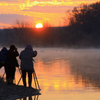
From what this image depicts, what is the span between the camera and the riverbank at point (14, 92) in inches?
380

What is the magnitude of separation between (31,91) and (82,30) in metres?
67.5

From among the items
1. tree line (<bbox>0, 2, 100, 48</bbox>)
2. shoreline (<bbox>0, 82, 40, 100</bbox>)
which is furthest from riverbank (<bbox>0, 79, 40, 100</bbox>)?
tree line (<bbox>0, 2, 100, 48</bbox>)

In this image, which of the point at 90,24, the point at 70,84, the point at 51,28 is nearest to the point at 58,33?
the point at 51,28

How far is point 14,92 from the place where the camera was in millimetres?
10195

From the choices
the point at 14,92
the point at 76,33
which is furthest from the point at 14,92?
the point at 76,33

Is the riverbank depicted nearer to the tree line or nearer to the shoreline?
the shoreline

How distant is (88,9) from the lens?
7731cm

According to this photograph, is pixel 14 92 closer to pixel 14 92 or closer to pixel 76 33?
pixel 14 92

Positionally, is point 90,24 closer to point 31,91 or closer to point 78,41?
point 78,41

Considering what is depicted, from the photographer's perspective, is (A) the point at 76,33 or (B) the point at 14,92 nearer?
(B) the point at 14,92

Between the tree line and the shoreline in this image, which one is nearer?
the shoreline

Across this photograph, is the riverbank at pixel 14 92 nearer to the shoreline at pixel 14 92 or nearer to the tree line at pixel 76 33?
the shoreline at pixel 14 92

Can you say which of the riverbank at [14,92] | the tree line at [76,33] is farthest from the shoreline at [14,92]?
the tree line at [76,33]

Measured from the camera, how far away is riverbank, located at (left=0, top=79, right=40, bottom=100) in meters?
9.65
